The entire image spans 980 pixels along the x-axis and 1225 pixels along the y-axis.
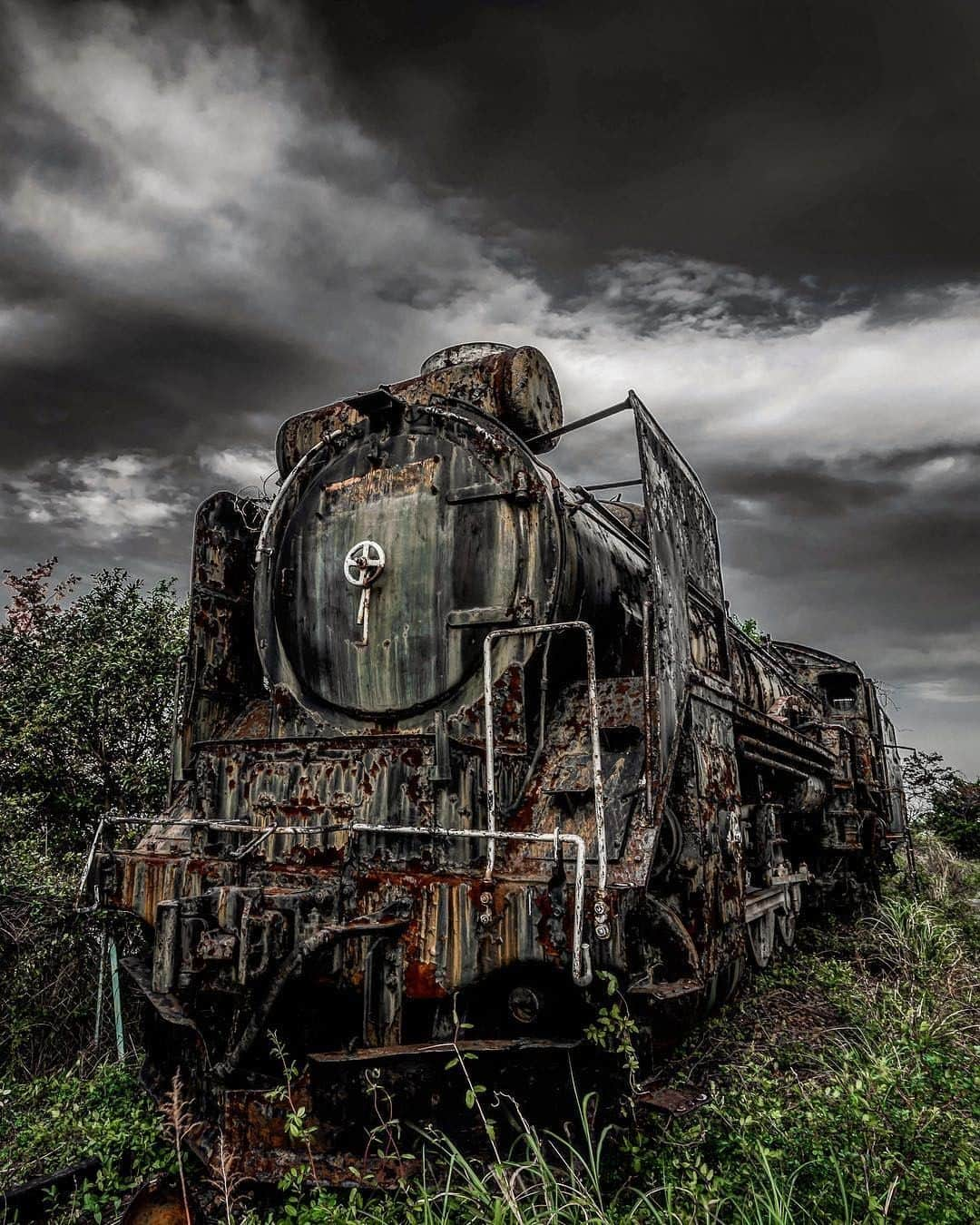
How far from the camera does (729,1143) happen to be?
3.39 metres

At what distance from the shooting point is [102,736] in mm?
7930

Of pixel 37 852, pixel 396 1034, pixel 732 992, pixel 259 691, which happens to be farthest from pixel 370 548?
pixel 37 852

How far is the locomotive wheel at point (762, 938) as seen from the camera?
538cm

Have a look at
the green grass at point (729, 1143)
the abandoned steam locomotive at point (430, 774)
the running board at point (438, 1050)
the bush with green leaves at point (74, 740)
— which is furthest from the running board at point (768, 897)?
the bush with green leaves at point (74, 740)

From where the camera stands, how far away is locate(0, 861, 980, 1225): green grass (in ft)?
9.50

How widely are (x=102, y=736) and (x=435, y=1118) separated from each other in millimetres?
5774

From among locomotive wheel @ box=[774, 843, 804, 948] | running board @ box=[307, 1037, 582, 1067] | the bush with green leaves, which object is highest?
the bush with green leaves

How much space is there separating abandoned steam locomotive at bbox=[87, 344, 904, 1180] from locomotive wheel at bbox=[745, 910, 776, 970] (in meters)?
0.17

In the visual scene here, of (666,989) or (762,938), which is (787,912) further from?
(666,989)

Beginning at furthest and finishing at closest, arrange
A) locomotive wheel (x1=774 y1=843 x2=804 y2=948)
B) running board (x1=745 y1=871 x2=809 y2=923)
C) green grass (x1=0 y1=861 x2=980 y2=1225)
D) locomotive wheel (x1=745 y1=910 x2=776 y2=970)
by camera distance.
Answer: locomotive wheel (x1=774 y1=843 x2=804 y2=948), locomotive wheel (x1=745 y1=910 x2=776 y2=970), running board (x1=745 y1=871 x2=809 y2=923), green grass (x1=0 y1=861 x2=980 y2=1225)

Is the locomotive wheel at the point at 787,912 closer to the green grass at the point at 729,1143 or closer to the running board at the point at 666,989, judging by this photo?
the green grass at the point at 729,1143

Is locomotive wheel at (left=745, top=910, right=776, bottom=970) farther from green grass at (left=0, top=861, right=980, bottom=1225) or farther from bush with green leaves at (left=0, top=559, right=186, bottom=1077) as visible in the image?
bush with green leaves at (left=0, top=559, right=186, bottom=1077)

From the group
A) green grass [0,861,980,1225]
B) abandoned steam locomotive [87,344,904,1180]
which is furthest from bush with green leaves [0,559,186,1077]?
abandoned steam locomotive [87,344,904,1180]

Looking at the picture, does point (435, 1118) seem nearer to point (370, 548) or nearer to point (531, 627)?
point (531, 627)
